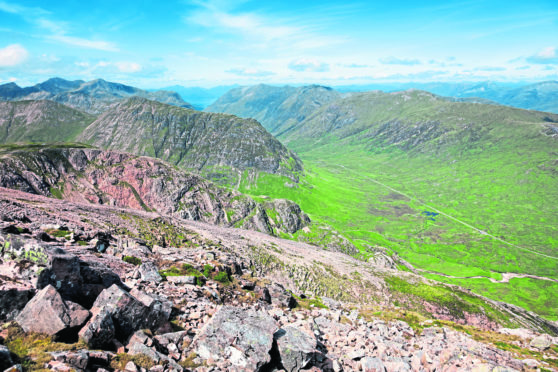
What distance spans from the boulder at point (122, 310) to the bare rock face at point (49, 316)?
195 centimetres

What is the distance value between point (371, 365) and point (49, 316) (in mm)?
28957

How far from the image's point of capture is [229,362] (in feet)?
71.3

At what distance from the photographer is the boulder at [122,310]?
21.7 metres

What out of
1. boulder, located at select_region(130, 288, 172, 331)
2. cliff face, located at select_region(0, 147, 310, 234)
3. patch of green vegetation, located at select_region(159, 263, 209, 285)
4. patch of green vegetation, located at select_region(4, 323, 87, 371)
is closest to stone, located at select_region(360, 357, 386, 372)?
boulder, located at select_region(130, 288, 172, 331)

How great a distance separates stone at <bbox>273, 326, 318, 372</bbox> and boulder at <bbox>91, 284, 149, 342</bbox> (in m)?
11.9

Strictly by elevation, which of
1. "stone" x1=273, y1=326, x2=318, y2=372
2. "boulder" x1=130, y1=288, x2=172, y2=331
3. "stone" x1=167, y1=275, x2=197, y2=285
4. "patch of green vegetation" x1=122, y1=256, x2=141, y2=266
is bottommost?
"stone" x1=167, y1=275, x2=197, y2=285

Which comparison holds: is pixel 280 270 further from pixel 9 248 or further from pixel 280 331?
pixel 9 248

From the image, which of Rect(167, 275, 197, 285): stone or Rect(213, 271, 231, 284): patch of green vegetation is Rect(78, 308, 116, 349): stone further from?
Rect(213, 271, 231, 284): patch of green vegetation

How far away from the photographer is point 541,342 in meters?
48.2

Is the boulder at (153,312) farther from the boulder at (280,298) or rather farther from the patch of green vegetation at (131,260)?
the boulder at (280,298)

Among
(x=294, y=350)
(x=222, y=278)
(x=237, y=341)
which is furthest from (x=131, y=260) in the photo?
(x=294, y=350)

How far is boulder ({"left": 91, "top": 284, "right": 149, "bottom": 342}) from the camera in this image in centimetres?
2170

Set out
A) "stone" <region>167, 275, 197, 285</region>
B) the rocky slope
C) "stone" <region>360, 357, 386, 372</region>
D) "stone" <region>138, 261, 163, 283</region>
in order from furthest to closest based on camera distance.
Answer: "stone" <region>167, 275, 197, 285</region>, "stone" <region>138, 261, 163, 283</region>, "stone" <region>360, 357, 386, 372</region>, the rocky slope

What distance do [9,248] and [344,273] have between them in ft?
350
